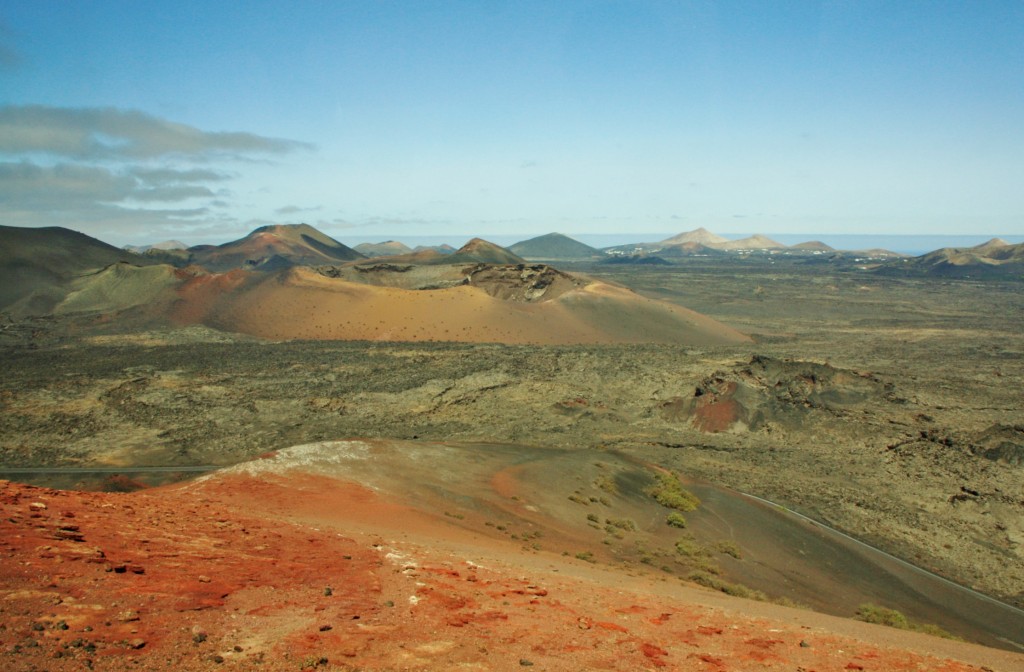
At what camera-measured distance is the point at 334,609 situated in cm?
909

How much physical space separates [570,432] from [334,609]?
2436 centimetres

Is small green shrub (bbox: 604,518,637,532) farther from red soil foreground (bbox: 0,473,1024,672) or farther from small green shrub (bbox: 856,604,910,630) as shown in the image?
small green shrub (bbox: 856,604,910,630)

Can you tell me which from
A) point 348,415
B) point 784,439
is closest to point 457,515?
point 348,415

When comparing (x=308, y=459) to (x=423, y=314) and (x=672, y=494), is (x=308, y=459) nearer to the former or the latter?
(x=672, y=494)

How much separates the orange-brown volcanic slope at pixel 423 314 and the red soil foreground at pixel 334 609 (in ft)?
149

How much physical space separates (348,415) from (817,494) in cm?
2319

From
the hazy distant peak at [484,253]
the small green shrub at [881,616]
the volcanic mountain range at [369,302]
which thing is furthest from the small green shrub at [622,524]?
the hazy distant peak at [484,253]

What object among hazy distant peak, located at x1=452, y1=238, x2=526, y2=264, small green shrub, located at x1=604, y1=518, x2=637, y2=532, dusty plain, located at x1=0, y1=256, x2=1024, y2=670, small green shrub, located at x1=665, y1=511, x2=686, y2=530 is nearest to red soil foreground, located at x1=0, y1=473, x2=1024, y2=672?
dusty plain, located at x1=0, y1=256, x2=1024, y2=670

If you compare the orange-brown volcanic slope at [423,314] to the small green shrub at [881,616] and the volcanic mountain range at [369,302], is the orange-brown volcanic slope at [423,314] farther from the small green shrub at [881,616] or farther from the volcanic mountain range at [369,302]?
the small green shrub at [881,616]

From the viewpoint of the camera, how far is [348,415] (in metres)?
34.7

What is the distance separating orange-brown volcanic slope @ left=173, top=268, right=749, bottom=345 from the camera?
59.9 m

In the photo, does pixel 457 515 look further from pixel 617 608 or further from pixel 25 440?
pixel 25 440

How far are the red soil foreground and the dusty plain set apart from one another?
82 millimetres

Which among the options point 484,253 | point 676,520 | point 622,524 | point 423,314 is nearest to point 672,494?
point 676,520
